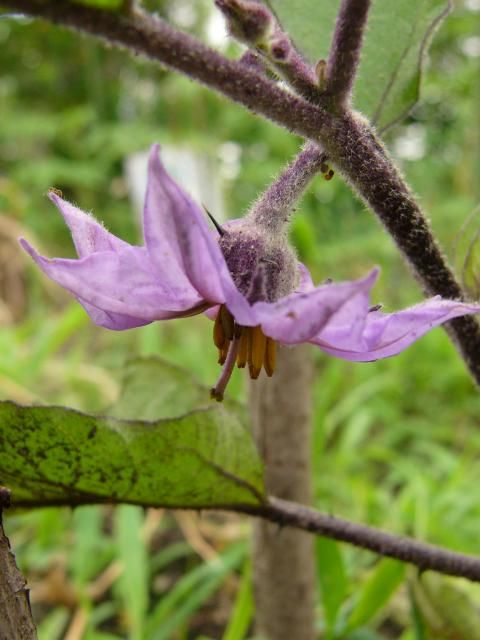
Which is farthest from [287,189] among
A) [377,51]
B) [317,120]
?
[377,51]

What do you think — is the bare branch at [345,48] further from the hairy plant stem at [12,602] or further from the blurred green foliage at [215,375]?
the hairy plant stem at [12,602]

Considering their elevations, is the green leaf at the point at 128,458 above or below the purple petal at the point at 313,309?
below

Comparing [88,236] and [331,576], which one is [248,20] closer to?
[88,236]

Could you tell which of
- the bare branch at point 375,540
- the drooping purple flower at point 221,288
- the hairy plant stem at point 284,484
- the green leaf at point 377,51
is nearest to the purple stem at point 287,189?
the drooping purple flower at point 221,288

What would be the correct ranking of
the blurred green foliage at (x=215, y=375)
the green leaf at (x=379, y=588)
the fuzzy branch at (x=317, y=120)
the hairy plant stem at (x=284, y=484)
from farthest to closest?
1. the blurred green foliage at (x=215, y=375)
2. the hairy plant stem at (x=284, y=484)
3. the green leaf at (x=379, y=588)
4. the fuzzy branch at (x=317, y=120)

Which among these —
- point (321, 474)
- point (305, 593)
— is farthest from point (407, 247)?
point (321, 474)

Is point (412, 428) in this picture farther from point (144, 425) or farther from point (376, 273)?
point (376, 273)
